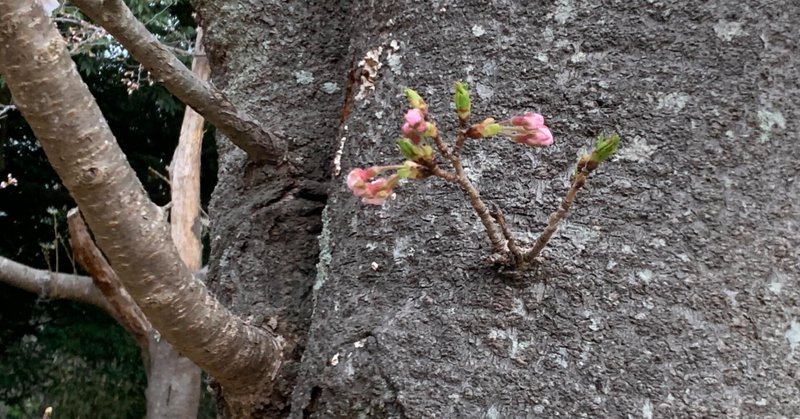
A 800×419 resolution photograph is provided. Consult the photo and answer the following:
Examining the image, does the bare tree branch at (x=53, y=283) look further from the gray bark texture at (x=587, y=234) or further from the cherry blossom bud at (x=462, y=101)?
the cherry blossom bud at (x=462, y=101)

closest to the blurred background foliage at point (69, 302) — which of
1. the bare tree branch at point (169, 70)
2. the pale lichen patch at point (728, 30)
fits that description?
the bare tree branch at point (169, 70)

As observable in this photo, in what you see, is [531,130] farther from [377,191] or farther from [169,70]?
[169,70]

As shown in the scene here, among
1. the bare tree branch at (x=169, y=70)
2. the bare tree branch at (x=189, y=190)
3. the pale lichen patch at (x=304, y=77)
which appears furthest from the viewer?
the bare tree branch at (x=189, y=190)

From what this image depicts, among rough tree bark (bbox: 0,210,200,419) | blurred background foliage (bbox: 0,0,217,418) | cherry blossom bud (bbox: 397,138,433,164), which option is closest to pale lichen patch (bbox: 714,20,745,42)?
cherry blossom bud (bbox: 397,138,433,164)

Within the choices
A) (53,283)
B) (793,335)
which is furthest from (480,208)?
(53,283)

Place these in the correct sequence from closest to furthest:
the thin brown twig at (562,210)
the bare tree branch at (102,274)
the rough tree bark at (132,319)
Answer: the thin brown twig at (562,210)
the bare tree branch at (102,274)
the rough tree bark at (132,319)

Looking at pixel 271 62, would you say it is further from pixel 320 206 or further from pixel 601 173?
pixel 601 173
